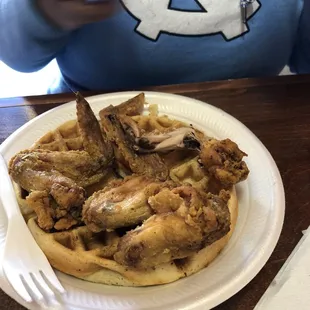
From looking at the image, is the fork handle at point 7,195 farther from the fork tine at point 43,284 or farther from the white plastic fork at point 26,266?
the fork tine at point 43,284

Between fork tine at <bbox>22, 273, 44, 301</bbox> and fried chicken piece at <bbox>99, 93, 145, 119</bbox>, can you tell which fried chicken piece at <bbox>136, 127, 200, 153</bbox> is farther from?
fork tine at <bbox>22, 273, 44, 301</bbox>

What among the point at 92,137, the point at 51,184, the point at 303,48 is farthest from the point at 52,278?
the point at 303,48

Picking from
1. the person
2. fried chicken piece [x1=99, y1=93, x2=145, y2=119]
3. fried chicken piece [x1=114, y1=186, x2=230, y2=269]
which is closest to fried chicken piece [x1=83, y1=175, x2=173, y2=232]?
fried chicken piece [x1=114, y1=186, x2=230, y2=269]

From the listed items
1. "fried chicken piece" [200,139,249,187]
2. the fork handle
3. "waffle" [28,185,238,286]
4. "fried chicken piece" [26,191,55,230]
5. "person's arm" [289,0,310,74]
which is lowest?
"person's arm" [289,0,310,74]

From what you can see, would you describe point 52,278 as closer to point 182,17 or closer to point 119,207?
point 119,207

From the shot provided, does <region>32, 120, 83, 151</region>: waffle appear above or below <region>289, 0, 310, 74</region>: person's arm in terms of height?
above

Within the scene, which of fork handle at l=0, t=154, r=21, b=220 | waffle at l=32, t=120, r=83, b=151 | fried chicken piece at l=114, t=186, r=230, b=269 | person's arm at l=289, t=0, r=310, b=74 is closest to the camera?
fried chicken piece at l=114, t=186, r=230, b=269

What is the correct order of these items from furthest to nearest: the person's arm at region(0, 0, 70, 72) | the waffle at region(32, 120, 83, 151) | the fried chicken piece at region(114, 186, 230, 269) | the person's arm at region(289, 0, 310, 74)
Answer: the person's arm at region(289, 0, 310, 74), the person's arm at region(0, 0, 70, 72), the waffle at region(32, 120, 83, 151), the fried chicken piece at region(114, 186, 230, 269)

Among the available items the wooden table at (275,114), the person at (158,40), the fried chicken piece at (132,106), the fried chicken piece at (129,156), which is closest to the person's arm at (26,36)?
the person at (158,40)
